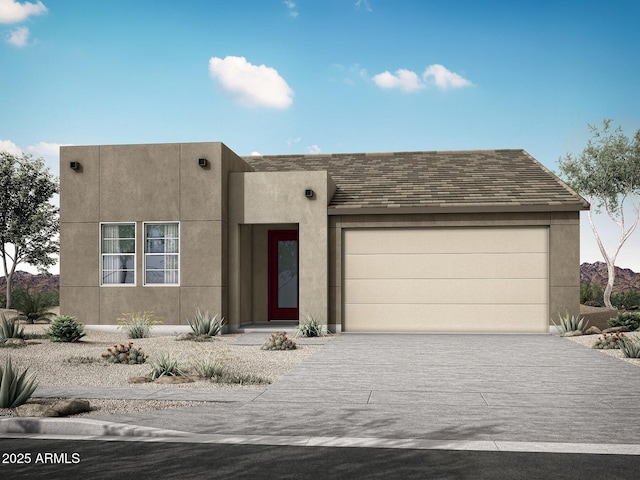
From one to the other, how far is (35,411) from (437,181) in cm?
1588

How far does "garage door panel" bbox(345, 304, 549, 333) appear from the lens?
19547 mm

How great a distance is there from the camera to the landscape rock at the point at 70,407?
8.52m

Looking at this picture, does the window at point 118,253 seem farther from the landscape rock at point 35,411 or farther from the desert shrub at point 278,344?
the landscape rock at point 35,411

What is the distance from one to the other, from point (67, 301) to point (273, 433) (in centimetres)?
1443

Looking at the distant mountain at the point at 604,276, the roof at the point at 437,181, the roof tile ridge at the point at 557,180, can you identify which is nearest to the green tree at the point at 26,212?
the roof at the point at 437,181

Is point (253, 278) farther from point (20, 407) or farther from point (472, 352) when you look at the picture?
point (20, 407)

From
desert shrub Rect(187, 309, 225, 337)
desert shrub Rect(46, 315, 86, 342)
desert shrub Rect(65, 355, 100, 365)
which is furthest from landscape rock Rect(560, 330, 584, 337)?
desert shrub Rect(46, 315, 86, 342)

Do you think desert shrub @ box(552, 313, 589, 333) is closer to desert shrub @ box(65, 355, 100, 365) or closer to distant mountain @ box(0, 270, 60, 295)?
desert shrub @ box(65, 355, 100, 365)

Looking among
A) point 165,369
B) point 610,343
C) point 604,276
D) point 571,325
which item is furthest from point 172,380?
point 604,276

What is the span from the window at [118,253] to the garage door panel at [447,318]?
21.1 feet

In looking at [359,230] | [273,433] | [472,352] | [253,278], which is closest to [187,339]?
[253,278]

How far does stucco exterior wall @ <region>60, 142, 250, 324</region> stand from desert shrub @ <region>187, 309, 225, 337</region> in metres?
0.30

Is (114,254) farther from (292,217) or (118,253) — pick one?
(292,217)

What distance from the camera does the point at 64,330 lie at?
1628 centimetres
